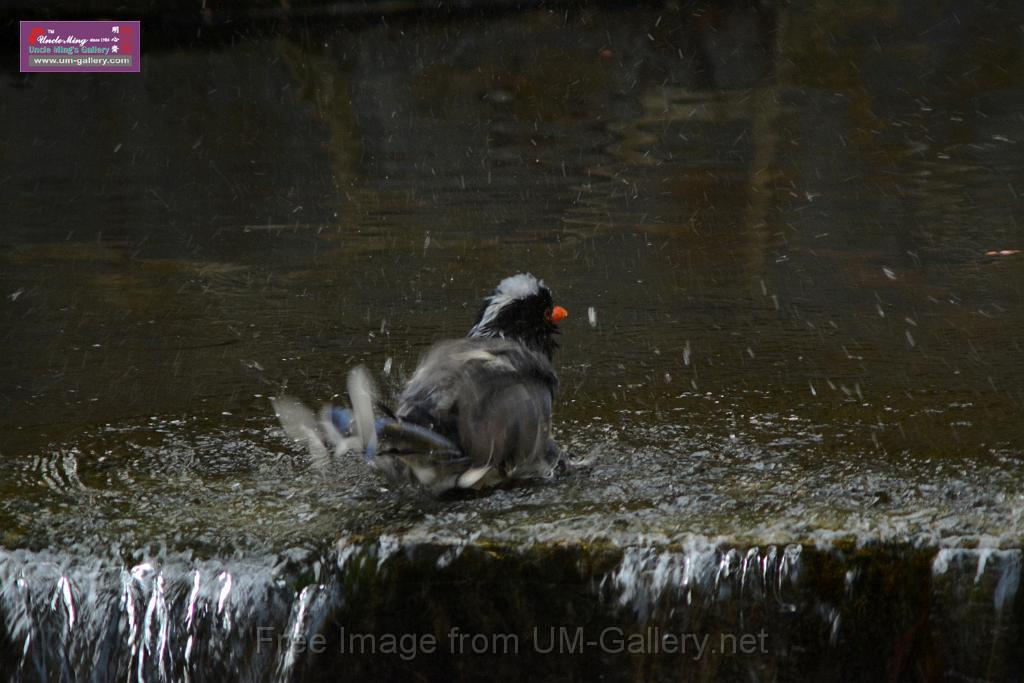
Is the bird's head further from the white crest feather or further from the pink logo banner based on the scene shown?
the pink logo banner

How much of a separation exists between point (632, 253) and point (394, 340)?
7.85ft

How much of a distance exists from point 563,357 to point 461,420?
2074mm

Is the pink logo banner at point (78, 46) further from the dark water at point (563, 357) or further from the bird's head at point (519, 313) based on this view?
the bird's head at point (519, 313)

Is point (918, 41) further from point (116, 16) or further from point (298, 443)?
point (298, 443)

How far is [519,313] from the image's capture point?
415 cm

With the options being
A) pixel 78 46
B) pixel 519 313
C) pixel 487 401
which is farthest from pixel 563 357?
pixel 78 46

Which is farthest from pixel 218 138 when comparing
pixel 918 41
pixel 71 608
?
pixel 71 608

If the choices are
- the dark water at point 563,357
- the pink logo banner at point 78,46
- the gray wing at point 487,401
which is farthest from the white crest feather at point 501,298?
the pink logo banner at point 78,46

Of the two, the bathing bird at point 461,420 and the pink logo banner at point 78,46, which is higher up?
the pink logo banner at point 78,46

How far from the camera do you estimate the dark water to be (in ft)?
10.8

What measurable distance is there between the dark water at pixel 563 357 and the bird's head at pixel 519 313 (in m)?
0.48

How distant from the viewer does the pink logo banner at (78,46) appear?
51.2 feet

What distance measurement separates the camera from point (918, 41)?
14.3m

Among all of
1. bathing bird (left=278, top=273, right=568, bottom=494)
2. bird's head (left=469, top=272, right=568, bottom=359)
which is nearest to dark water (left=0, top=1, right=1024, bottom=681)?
bathing bird (left=278, top=273, right=568, bottom=494)
